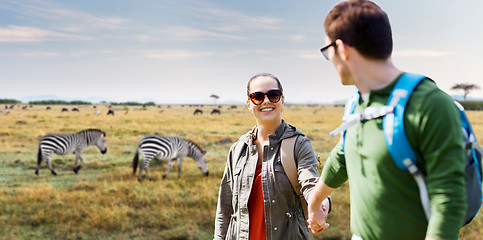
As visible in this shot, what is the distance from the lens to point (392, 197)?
1368mm

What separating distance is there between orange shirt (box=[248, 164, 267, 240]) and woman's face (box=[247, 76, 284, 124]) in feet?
0.96

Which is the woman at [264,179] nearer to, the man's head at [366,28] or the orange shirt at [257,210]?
the orange shirt at [257,210]

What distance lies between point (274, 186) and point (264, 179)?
7 cm

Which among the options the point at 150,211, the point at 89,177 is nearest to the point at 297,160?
the point at 150,211

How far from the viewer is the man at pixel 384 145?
1.22 metres

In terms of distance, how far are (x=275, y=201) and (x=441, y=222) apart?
115cm

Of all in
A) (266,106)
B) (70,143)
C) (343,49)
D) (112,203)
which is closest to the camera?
A: (343,49)

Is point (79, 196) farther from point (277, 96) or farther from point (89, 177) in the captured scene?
point (277, 96)

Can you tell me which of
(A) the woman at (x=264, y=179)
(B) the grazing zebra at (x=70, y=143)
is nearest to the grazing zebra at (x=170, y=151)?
(B) the grazing zebra at (x=70, y=143)

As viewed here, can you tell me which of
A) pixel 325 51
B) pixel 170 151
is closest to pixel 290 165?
pixel 325 51

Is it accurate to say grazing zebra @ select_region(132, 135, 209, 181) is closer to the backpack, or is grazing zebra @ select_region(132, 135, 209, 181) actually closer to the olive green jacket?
the olive green jacket

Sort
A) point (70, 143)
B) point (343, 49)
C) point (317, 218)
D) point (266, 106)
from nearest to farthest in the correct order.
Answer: point (343, 49) < point (317, 218) < point (266, 106) < point (70, 143)

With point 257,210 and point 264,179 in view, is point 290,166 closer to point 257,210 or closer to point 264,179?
point 264,179

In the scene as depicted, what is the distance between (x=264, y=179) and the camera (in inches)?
90.7
